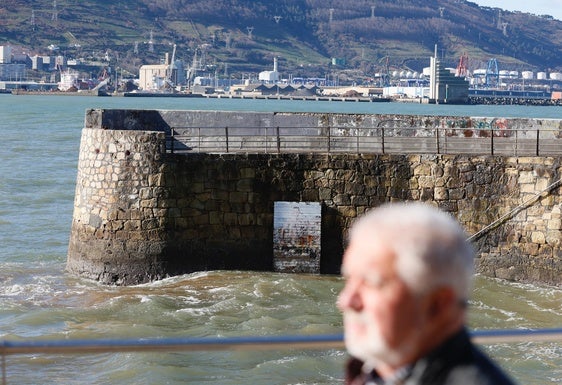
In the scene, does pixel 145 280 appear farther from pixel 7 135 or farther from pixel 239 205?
pixel 7 135

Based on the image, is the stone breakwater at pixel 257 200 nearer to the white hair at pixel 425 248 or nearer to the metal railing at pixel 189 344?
the metal railing at pixel 189 344

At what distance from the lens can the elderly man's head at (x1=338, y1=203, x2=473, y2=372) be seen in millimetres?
2564

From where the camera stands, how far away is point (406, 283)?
2.56m

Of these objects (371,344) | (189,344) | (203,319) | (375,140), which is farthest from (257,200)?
(371,344)

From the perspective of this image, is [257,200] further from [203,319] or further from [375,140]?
[375,140]

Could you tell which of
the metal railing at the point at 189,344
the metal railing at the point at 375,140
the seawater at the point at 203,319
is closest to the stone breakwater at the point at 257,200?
the seawater at the point at 203,319

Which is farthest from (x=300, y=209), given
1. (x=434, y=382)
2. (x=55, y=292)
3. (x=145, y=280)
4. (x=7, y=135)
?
(x=7, y=135)

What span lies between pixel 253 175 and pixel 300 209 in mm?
902

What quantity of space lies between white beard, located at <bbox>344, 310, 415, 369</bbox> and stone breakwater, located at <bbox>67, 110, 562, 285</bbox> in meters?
15.7

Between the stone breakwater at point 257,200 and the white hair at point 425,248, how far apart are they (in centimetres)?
1577

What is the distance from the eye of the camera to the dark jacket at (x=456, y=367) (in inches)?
102

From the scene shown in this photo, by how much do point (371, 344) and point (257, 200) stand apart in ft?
53.0

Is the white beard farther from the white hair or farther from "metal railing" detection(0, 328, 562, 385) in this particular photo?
"metal railing" detection(0, 328, 562, 385)

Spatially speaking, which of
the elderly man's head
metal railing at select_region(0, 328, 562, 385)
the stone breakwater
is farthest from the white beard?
the stone breakwater
